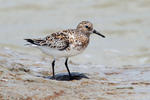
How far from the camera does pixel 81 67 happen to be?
35.6 ft

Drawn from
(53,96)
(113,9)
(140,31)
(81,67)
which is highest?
(113,9)

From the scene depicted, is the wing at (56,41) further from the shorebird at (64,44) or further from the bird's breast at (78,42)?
the bird's breast at (78,42)

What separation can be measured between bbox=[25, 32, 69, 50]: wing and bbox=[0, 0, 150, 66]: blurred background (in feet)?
21.0

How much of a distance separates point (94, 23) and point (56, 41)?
35.2 feet

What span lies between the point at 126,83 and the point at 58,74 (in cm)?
161

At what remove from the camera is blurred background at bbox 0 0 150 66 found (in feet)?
54.2

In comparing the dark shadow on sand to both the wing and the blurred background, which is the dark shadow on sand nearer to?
the wing

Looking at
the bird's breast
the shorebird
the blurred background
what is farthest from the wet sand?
the blurred background

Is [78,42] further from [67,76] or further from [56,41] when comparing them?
[67,76]

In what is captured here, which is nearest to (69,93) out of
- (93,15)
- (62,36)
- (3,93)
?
(3,93)

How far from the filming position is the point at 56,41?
9125 millimetres

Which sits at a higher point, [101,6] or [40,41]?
[101,6]

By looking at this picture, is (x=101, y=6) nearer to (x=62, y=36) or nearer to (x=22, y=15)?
(x=22, y=15)

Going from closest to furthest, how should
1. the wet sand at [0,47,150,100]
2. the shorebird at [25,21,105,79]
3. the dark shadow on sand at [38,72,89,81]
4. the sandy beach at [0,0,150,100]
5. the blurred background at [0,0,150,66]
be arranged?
the wet sand at [0,47,150,100] → the sandy beach at [0,0,150,100] → the shorebird at [25,21,105,79] → the dark shadow on sand at [38,72,89,81] → the blurred background at [0,0,150,66]
